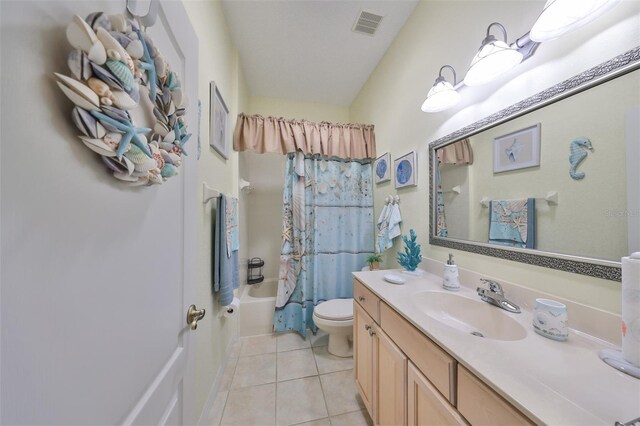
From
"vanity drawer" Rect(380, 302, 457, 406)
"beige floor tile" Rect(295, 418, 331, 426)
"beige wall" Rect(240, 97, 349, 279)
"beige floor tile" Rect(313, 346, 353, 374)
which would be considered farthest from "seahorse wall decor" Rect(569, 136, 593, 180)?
"beige wall" Rect(240, 97, 349, 279)

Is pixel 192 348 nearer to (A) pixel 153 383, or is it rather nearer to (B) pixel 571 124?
(A) pixel 153 383

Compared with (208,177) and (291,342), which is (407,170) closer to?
(208,177)

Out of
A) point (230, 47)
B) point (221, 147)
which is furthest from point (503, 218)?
point (230, 47)

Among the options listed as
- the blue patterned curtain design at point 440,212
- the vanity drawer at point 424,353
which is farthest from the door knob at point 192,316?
the blue patterned curtain design at point 440,212

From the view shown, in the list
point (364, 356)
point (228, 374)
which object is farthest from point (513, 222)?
point (228, 374)

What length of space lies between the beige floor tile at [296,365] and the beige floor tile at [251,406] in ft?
0.43

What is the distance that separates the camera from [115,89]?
14.6 inches

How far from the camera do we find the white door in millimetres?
265

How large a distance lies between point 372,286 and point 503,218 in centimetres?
70

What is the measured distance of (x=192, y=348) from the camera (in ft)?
2.53

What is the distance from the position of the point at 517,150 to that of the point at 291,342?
2.15 m

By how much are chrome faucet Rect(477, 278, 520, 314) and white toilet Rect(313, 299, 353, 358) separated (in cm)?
100

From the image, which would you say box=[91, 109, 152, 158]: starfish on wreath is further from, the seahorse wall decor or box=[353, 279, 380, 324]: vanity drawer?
the seahorse wall decor

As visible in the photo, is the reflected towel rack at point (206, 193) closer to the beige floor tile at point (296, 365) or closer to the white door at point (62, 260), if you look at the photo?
the white door at point (62, 260)
